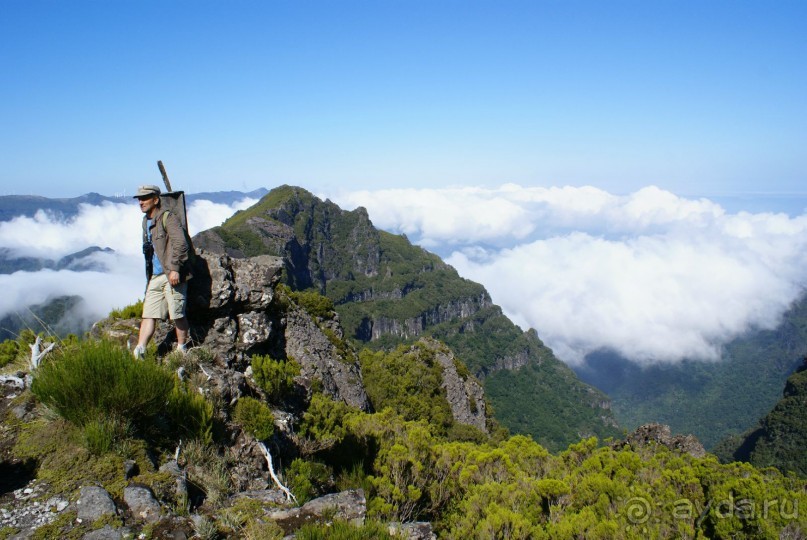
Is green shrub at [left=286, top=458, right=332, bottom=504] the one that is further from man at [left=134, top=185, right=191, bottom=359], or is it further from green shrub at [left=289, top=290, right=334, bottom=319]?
green shrub at [left=289, top=290, right=334, bottom=319]

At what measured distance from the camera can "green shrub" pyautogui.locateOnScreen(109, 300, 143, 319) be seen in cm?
855

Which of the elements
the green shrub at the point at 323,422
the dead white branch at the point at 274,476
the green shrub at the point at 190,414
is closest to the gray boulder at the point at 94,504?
the green shrub at the point at 190,414

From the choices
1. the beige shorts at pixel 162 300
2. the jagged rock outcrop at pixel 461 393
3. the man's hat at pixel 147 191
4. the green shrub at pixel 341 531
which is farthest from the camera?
the jagged rock outcrop at pixel 461 393

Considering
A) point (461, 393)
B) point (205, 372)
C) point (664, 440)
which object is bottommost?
point (461, 393)

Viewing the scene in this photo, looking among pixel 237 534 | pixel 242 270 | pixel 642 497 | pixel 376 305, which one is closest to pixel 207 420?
pixel 237 534

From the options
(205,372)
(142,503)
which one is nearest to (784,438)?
(205,372)

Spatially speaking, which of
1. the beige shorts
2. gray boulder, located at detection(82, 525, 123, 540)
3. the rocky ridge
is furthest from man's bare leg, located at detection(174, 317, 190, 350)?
gray boulder, located at detection(82, 525, 123, 540)

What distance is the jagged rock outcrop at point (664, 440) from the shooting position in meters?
16.1

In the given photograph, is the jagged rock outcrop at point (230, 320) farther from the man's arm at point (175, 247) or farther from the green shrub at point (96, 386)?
the green shrub at point (96, 386)

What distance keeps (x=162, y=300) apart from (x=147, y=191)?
5.56 feet

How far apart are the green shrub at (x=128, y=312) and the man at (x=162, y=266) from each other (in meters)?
2.00

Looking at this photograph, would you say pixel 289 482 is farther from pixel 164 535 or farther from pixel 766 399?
pixel 766 399

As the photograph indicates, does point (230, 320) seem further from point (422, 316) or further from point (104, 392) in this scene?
point (422, 316)

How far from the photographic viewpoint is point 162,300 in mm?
6941
